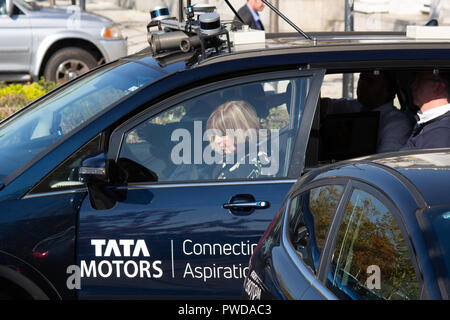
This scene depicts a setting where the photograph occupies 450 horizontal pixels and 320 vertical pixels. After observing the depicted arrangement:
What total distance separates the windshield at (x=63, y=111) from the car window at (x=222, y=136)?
0.28m

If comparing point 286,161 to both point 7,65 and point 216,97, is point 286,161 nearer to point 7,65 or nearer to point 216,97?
point 216,97

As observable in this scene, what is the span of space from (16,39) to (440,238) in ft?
36.6

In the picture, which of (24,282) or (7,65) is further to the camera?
(7,65)

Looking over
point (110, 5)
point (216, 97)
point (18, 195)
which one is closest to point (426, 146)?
point (216, 97)

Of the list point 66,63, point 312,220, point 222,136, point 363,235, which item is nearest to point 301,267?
point 312,220

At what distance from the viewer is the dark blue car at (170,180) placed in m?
3.82

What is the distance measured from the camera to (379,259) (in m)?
2.59

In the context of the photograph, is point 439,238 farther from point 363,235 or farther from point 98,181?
point 98,181

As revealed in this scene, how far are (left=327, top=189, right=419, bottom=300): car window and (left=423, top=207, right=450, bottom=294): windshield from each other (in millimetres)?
98

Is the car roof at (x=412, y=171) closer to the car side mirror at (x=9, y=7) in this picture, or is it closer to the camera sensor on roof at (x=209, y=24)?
the camera sensor on roof at (x=209, y=24)

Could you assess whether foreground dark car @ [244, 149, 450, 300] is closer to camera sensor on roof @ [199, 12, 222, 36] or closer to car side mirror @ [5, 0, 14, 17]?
camera sensor on roof @ [199, 12, 222, 36]
